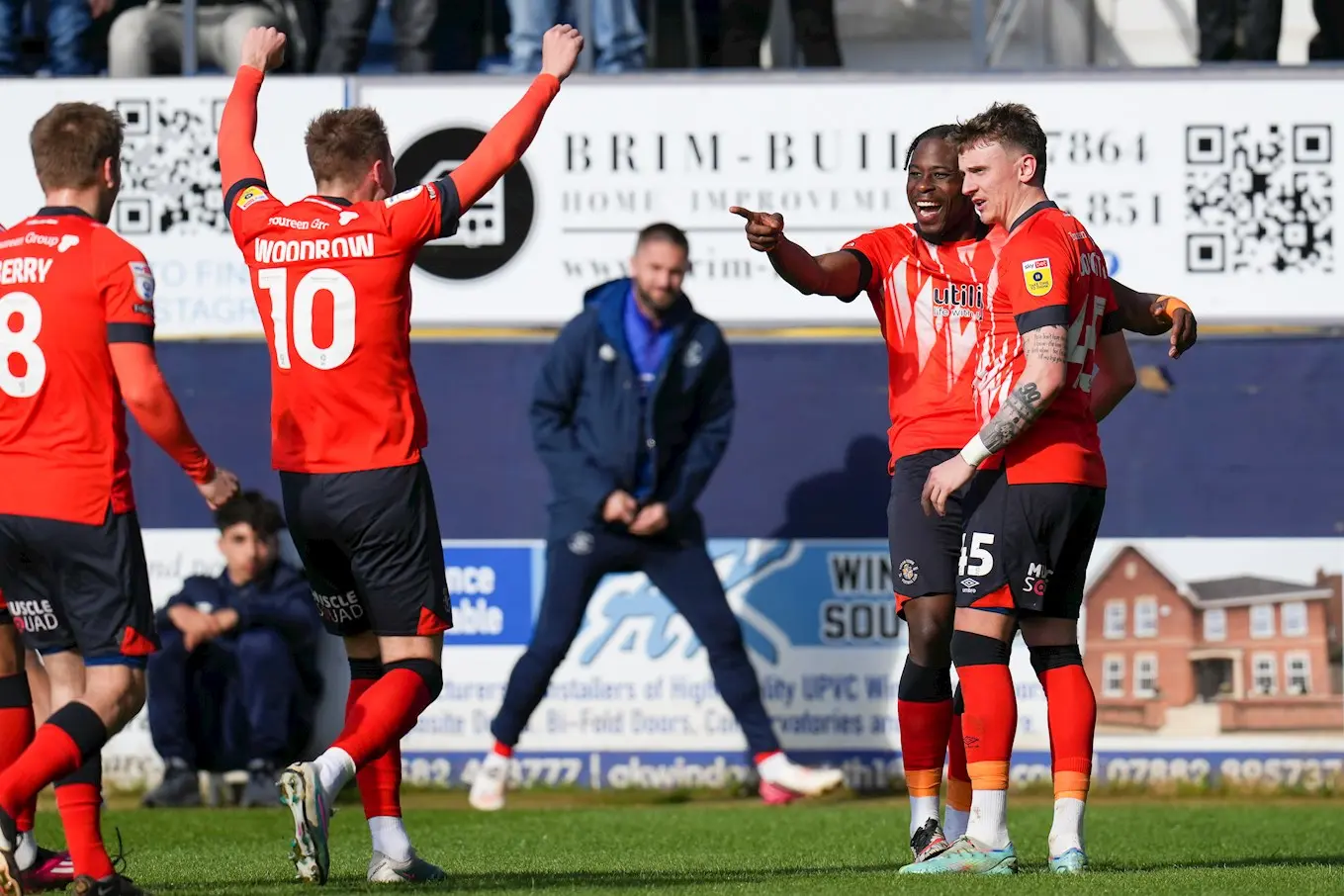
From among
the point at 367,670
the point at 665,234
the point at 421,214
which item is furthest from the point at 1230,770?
the point at 421,214

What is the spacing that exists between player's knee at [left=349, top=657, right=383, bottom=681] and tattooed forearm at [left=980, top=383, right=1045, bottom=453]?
193 centimetres

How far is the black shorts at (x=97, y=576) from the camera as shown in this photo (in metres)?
5.38

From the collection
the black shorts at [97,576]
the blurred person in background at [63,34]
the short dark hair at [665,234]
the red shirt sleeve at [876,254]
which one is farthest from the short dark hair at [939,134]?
the blurred person in background at [63,34]

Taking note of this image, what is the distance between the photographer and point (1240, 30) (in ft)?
34.3

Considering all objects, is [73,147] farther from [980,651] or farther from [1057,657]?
[1057,657]

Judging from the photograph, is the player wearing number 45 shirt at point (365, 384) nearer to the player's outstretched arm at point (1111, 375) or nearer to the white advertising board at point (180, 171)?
the player's outstretched arm at point (1111, 375)

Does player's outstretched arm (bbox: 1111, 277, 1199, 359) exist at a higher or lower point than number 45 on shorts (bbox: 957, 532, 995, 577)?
higher

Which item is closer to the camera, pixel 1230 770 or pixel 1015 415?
pixel 1015 415

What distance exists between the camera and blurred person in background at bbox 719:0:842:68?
1051 cm

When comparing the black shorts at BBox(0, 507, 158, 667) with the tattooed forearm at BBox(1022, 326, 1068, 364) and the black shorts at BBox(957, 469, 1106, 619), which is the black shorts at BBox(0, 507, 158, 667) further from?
the tattooed forearm at BBox(1022, 326, 1068, 364)

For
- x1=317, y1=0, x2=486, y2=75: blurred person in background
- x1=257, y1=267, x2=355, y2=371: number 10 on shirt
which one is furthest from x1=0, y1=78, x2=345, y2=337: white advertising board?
x1=257, y1=267, x2=355, y2=371: number 10 on shirt

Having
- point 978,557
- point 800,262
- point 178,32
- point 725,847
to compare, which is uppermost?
point 178,32

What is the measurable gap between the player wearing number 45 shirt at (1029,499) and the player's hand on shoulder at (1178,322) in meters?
0.21

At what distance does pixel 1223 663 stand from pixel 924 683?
394 centimetres
